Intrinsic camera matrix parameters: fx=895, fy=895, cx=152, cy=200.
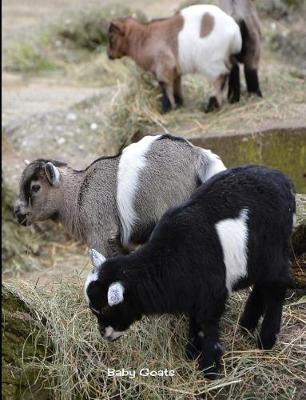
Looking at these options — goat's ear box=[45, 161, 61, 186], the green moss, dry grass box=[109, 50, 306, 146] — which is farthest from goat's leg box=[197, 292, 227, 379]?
dry grass box=[109, 50, 306, 146]

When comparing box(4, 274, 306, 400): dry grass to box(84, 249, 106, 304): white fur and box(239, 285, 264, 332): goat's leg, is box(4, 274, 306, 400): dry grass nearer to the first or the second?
box(239, 285, 264, 332): goat's leg

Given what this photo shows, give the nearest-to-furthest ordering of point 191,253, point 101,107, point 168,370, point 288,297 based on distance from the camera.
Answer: point 191,253, point 168,370, point 288,297, point 101,107

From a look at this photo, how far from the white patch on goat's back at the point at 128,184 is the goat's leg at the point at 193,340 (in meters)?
0.79

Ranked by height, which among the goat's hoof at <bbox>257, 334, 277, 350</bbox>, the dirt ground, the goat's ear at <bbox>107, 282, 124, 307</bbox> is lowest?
the dirt ground

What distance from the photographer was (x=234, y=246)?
4.13m

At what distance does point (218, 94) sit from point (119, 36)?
145cm

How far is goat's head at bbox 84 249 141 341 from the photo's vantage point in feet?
13.3

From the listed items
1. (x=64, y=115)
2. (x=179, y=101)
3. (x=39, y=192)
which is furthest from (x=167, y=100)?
(x=64, y=115)

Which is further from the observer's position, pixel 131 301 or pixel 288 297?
pixel 288 297

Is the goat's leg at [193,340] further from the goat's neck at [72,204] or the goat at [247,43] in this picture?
the goat at [247,43]

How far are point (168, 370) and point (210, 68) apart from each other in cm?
407

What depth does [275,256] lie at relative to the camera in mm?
4223

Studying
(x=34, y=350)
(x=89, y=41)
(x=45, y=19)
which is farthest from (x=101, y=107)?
(x=34, y=350)

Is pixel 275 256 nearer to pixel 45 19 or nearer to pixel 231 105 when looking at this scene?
pixel 231 105
